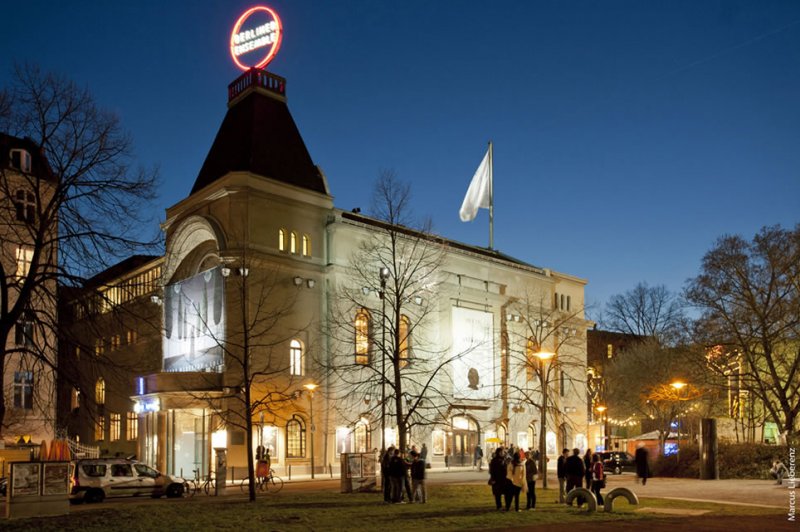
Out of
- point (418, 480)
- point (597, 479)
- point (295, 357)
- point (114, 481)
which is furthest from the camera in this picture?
point (295, 357)

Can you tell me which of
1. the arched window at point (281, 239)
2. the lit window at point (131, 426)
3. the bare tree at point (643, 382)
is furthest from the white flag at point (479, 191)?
the lit window at point (131, 426)

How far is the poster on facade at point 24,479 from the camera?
22422 mm

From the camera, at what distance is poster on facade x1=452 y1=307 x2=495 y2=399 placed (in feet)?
189

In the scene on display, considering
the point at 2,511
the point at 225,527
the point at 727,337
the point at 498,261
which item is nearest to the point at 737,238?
the point at 727,337

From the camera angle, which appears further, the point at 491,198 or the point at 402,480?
the point at 491,198

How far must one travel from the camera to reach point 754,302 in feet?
143

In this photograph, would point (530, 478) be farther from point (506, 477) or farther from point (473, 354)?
point (473, 354)

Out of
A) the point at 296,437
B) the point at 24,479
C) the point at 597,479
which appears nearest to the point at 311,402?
the point at 296,437

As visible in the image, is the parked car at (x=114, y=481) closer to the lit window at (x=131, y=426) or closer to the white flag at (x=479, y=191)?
the lit window at (x=131, y=426)

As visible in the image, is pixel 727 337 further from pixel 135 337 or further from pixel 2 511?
pixel 135 337

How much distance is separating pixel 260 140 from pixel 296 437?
18.1 meters

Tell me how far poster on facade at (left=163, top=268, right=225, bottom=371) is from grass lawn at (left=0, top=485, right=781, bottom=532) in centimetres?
1918

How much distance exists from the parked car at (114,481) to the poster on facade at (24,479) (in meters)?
6.62

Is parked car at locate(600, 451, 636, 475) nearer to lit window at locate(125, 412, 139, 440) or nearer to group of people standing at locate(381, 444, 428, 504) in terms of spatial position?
group of people standing at locate(381, 444, 428, 504)
